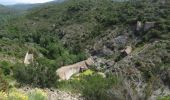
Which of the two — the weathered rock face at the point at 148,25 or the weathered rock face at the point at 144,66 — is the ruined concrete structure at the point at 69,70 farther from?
the weathered rock face at the point at 148,25

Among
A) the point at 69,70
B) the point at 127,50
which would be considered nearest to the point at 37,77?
the point at 69,70

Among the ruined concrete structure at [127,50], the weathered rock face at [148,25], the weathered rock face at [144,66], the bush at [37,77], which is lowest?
the ruined concrete structure at [127,50]

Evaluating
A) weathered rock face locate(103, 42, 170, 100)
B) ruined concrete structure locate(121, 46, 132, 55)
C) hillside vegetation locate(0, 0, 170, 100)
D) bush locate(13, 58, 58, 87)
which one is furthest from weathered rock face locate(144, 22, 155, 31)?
bush locate(13, 58, 58, 87)

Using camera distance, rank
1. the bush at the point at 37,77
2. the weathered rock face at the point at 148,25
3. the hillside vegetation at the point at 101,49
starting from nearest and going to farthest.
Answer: the hillside vegetation at the point at 101,49 → the bush at the point at 37,77 → the weathered rock face at the point at 148,25

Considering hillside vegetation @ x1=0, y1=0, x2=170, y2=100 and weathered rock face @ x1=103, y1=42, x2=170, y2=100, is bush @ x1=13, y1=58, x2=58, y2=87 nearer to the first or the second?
hillside vegetation @ x1=0, y1=0, x2=170, y2=100

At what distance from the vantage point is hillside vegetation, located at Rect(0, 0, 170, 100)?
21609 millimetres

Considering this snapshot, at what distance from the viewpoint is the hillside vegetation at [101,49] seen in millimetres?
21609

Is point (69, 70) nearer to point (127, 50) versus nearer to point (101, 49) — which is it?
point (127, 50)

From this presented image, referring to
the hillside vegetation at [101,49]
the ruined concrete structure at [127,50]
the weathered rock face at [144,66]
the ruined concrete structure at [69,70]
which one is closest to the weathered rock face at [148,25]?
the hillside vegetation at [101,49]

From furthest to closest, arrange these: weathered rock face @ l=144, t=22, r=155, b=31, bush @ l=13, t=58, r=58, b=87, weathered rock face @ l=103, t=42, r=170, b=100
→ weathered rock face @ l=144, t=22, r=155, b=31
weathered rock face @ l=103, t=42, r=170, b=100
bush @ l=13, t=58, r=58, b=87

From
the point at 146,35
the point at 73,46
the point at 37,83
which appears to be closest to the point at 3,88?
the point at 37,83

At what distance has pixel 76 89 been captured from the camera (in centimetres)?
2383

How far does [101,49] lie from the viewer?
58906 mm

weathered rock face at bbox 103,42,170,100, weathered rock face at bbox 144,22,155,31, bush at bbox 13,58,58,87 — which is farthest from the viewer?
weathered rock face at bbox 144,22,155,31
